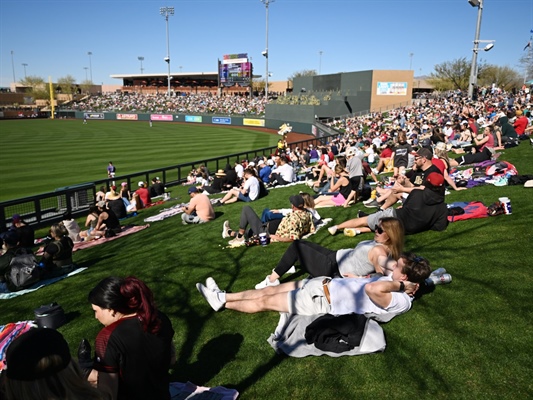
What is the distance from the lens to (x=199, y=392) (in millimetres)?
3879

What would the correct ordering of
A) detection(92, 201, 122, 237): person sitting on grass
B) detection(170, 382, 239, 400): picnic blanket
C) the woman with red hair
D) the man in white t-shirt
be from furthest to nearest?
the man in white t-shirt, detection(92, 201, 122, 237): person sitting on grass, detection(170, 382, 239, 400): picnic blanket, the woman with red hair

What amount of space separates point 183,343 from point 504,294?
13.3 ft

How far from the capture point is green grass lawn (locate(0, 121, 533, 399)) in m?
3.80

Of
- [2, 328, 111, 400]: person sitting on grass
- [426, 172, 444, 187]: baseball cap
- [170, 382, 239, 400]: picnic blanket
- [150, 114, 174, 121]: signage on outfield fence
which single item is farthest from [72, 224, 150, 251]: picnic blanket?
[150, 114, 174, 121]: signage on outfield fence

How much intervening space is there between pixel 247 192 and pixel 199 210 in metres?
2.45

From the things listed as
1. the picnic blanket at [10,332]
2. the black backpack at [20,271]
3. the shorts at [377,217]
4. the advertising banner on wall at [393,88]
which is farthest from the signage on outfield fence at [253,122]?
the picnic blanket at [10,332]

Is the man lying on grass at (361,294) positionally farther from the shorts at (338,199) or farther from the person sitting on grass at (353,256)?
the shorts at (338,199)

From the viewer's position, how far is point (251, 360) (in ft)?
14.4

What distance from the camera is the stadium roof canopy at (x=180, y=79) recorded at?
355 feet

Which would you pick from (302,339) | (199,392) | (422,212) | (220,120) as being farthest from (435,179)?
(220,120)

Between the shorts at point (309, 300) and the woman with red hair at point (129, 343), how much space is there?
6.52ft

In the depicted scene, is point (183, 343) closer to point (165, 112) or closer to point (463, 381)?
point (463, 381)

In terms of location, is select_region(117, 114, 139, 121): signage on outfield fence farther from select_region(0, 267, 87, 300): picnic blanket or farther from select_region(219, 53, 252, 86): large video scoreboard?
select_region(0, 267, 87, 300): picnic blanket

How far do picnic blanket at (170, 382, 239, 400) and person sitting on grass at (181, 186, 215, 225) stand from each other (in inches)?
279
